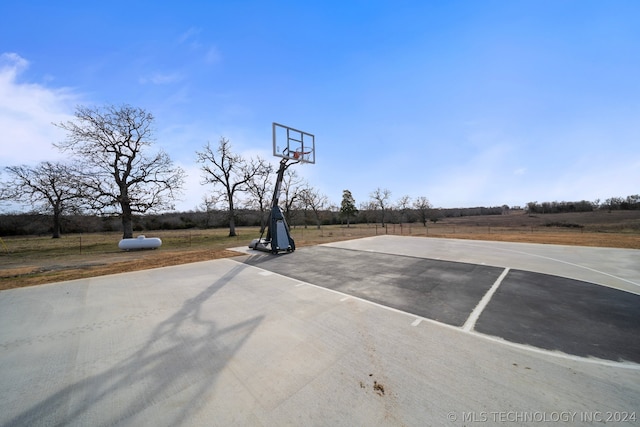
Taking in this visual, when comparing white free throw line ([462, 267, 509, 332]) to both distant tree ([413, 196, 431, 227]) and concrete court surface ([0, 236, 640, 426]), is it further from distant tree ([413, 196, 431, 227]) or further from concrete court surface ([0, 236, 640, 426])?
distant tree ([413, 196, 431, 227])

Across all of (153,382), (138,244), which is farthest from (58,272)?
(153,382)

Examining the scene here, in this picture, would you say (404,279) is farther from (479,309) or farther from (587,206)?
(587,206)

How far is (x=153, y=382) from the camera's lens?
229 cm

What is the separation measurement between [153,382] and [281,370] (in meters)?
1.27

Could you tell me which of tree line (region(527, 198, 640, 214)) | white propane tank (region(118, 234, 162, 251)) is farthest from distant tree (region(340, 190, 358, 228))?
tree line (region(527, 198, 640, 214))

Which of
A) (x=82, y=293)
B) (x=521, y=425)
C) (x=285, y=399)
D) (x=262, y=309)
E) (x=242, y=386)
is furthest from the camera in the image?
(x=82, y=293)

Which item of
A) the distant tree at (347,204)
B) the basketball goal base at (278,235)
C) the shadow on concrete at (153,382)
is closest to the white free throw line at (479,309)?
the shadow on concrete at (153,382)

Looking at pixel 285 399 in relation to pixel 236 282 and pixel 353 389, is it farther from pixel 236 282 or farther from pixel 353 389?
pixel 236 282

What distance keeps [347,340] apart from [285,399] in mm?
1260

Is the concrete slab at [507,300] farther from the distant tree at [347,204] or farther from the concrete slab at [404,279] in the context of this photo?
the distant tree at [347,204]

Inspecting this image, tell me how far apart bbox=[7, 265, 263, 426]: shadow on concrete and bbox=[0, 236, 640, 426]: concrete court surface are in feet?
0.04

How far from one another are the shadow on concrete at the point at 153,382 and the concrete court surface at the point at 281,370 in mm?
13

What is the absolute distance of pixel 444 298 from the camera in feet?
15.7

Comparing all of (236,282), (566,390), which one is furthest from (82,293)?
(566,390)
